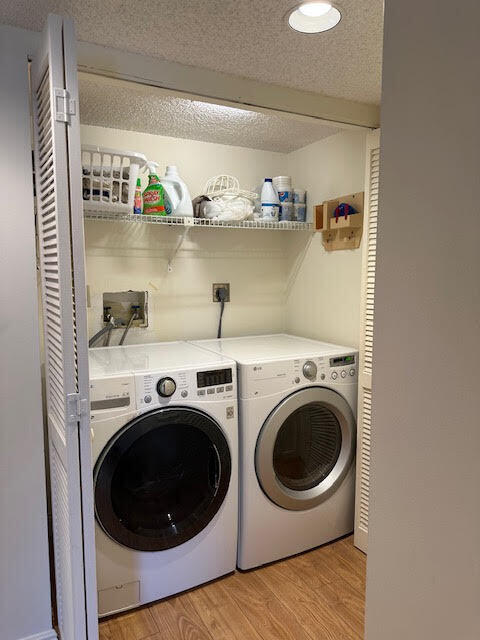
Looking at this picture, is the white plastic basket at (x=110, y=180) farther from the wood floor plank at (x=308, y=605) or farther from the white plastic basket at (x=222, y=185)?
the wood floor plank at (x=308, y=605)

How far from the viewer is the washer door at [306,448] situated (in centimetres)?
205

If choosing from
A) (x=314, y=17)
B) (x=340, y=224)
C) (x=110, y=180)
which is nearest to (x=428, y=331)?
(x=314, y=17)

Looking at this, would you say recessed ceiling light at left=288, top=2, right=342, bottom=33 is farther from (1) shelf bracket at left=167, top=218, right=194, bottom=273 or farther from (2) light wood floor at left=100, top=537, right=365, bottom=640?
(2) light wood floor at left=100, top=537, right=365, bottom=640

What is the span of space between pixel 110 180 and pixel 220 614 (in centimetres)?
185

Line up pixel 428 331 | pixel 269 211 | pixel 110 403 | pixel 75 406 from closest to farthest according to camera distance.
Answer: pixel 428 331 → pixel 75 406 → pixel 110 403 → pixel 269 211

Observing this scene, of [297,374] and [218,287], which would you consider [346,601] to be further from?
[218,287]

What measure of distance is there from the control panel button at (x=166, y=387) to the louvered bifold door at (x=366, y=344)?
0.97m

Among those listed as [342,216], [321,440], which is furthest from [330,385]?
[342,216]

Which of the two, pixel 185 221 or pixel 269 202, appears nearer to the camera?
pixel 185 221

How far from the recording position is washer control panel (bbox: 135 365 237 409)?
176 centimetres

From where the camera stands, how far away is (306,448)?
227 cm

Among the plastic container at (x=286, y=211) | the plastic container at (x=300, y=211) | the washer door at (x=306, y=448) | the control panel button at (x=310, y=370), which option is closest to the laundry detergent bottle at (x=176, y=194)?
the plastic container at (x=286, y=211)

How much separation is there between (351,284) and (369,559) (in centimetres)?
178

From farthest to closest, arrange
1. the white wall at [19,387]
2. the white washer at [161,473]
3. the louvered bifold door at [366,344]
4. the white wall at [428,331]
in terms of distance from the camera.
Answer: the louvered bifold door at [366,344], the white washer at [161,473], the white wall at [19,387], the white wall at [428,331]
